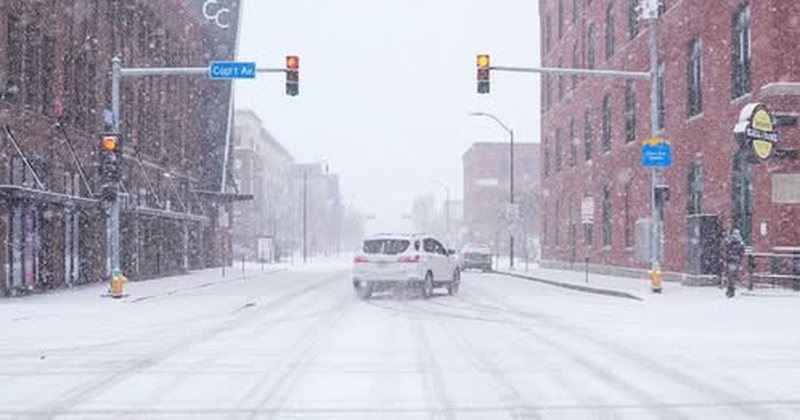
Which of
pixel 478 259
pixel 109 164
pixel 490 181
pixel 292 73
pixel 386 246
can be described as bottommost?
pixel 478 259

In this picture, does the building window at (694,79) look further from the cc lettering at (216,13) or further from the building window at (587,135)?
the cc lettering at (216,13)

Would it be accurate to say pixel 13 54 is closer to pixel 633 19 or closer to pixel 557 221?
pixel 633 19

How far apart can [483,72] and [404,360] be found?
15.3m

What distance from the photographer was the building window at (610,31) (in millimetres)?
40812

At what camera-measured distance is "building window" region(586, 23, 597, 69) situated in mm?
44406

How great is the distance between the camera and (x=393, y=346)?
1327 cm

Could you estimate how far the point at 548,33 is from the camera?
183ft

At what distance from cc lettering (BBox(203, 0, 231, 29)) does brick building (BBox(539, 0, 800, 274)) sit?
18.2 meters

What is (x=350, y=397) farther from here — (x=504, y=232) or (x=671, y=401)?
(x=504, y=232)

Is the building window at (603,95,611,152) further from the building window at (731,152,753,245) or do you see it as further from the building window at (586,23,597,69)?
the building window at (731,152,753,245)

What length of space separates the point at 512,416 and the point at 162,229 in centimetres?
3280

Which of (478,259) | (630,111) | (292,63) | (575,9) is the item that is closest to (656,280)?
(292,63)

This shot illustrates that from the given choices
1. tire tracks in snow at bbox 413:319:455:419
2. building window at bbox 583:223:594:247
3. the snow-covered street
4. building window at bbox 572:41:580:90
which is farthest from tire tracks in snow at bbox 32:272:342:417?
building window at bbox 572:41:580:90

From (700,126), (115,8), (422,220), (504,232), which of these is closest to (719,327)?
(700,126)
